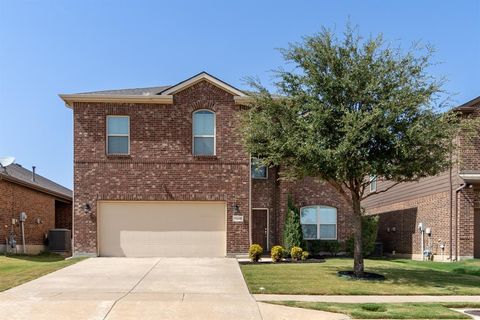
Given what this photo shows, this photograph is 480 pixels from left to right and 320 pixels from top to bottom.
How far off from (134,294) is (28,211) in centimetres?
1569

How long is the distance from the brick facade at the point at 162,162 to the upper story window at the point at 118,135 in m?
0.19

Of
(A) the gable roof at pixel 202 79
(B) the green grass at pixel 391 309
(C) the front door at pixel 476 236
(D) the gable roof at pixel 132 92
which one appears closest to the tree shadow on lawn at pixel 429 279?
(B) the green grass at pixel 391 309

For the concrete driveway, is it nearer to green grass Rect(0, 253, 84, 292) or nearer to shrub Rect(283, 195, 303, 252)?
green grass Rect(0, 253, 84, 292)

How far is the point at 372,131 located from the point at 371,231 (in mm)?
8932

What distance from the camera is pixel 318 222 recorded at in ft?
65.2

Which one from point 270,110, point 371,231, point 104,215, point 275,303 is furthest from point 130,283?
point 371,231

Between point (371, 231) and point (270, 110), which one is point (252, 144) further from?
point (371, 231)

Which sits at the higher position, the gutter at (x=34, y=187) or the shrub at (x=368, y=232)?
the gutter at (x=34, y=187)

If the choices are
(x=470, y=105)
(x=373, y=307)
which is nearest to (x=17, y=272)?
(x=373, y=307)

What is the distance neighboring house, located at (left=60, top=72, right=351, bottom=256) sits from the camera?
18203 millimetres

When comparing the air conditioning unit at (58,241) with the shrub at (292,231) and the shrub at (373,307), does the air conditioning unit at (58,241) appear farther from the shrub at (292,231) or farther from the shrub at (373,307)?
the shrub at (373,307)

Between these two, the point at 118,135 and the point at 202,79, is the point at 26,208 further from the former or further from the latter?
the point at 202,79

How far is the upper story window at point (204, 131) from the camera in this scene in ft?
60.8

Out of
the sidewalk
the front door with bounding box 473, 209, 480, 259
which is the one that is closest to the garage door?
the sidewalk
